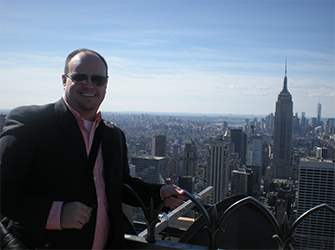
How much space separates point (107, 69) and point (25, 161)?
680mm

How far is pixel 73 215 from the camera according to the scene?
131 cm

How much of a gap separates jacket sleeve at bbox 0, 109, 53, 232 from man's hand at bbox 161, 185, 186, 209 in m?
0.68

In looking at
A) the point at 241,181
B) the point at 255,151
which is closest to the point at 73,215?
the point at 241,181

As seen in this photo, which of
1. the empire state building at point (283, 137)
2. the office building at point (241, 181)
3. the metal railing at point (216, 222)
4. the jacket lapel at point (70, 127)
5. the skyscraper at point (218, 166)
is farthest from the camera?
the empire state building at point (283, 137)

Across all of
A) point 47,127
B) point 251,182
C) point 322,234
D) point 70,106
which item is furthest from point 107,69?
point 251,182

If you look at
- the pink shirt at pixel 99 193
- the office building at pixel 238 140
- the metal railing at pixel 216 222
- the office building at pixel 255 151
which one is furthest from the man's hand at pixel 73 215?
the office building at pixel 238 140

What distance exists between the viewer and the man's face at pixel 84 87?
1.50m

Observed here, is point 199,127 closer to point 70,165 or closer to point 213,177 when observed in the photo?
point 213,177

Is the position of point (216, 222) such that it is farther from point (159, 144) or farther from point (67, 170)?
point (159, 144)

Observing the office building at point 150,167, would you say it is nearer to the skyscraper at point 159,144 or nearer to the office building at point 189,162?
the office building at point 189,162

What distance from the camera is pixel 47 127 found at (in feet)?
4.56

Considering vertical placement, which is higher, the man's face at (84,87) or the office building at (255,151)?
the man's face at (84,87)

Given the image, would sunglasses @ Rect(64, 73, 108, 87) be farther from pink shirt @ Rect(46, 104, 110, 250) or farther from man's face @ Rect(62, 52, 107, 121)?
pink shirt @ Rect(46, 104, 110, 250)

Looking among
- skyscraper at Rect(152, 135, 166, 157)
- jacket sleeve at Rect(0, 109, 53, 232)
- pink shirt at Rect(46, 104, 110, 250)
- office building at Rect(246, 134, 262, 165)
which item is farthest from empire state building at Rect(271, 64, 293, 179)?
jacket sleeve at Rect(0, 109, 53, 232)
